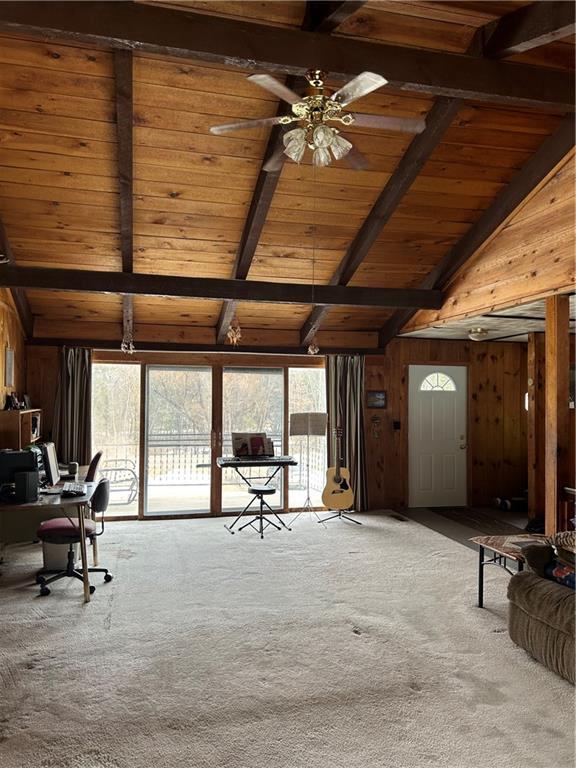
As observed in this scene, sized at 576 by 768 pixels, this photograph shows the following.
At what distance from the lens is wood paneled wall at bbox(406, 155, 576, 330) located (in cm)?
420

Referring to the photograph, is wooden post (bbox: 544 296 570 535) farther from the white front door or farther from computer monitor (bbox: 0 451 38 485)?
computer monitor (bbox: 0 451 38 485)

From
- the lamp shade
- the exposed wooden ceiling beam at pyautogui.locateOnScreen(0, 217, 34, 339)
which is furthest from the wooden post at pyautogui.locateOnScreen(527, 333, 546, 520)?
the exposed wooden ceiling beam at pyautogui.locateOnScreen(0, 217, 34, 339)

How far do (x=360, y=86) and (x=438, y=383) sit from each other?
19.0ft

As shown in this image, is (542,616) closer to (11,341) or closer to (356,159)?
(356,159)

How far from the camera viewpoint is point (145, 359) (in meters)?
6.99

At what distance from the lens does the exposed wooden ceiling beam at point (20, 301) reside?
4.77 meters

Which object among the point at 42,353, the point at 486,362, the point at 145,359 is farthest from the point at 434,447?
the point at 42,353

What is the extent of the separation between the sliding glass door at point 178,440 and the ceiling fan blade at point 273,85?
4.90m

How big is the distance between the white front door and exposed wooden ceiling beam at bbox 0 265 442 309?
190 cm

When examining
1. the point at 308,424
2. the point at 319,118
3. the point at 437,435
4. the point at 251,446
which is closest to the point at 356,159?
the point at 319,118

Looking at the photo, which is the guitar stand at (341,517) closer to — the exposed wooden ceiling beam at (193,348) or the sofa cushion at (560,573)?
the exposed wooden ceiling beam at (193,348)

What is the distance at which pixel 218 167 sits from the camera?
171 inches

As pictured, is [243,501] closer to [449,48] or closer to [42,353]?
[42,353]

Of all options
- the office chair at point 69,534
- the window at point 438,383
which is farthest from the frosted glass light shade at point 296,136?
the window at point 438,383
